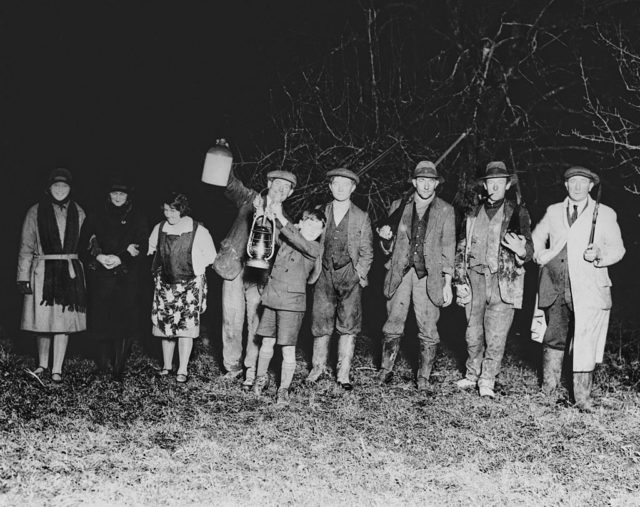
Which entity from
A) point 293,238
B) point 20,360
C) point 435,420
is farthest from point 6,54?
point 435,420

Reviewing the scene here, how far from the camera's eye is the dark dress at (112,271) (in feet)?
22.8

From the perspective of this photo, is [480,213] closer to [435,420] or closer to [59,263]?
[435,420]

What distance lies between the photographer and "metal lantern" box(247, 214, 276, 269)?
20.2 ft

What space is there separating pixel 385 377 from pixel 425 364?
42 centimetres

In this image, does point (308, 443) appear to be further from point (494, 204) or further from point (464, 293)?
point (494, 204)

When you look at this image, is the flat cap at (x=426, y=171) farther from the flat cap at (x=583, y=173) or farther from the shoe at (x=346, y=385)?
Result: the shoe at (x=346, y=385)

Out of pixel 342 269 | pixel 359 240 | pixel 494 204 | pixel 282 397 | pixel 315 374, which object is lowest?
pixel 282 397

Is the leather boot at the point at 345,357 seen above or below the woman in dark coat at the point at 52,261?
below

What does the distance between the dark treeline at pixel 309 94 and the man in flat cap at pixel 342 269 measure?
1.96 metres

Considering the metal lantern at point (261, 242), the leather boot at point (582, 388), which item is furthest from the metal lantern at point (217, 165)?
the leather boot at point (582, 388)

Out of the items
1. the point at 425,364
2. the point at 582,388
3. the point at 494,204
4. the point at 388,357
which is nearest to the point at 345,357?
the point at 388,357

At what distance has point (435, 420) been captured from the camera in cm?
623

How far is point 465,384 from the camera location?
712cm

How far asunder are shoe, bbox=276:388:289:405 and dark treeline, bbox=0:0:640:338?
304cm
